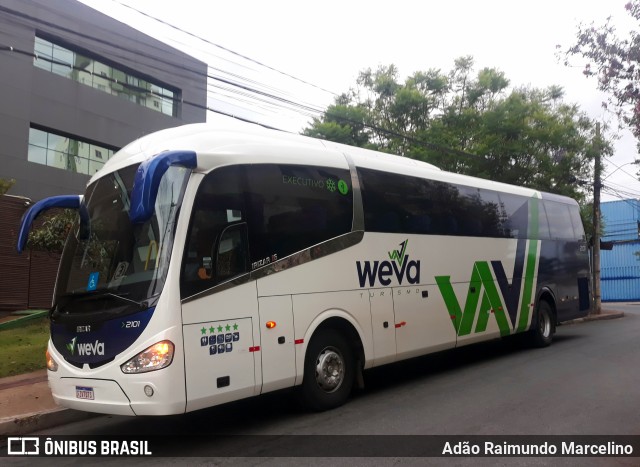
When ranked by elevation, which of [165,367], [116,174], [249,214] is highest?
[116,174]

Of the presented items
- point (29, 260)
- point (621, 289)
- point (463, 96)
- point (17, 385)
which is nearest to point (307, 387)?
point (17, 385)

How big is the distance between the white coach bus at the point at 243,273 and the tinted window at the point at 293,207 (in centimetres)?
2

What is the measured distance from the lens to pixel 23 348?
35.7 feet

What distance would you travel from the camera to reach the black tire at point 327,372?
668 centimetres

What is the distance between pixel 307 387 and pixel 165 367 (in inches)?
79.7

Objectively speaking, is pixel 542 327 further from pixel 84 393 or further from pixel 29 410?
pixel 29 410

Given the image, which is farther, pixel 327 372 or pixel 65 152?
pixel 65 152

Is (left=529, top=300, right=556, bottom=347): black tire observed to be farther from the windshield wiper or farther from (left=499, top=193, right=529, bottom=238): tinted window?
the windshield wiper

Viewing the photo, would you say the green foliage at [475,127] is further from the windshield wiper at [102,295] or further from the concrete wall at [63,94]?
the windshield wiper at [102,295]

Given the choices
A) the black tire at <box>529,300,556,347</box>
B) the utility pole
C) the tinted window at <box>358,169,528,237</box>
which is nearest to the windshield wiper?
the tinted window at <box>358,169,528,237</box>

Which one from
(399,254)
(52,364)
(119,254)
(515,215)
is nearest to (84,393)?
(52,364)

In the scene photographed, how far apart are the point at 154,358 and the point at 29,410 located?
2.94 m

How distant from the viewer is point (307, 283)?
6750 mm

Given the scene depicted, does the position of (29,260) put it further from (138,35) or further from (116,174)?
(116,174)
